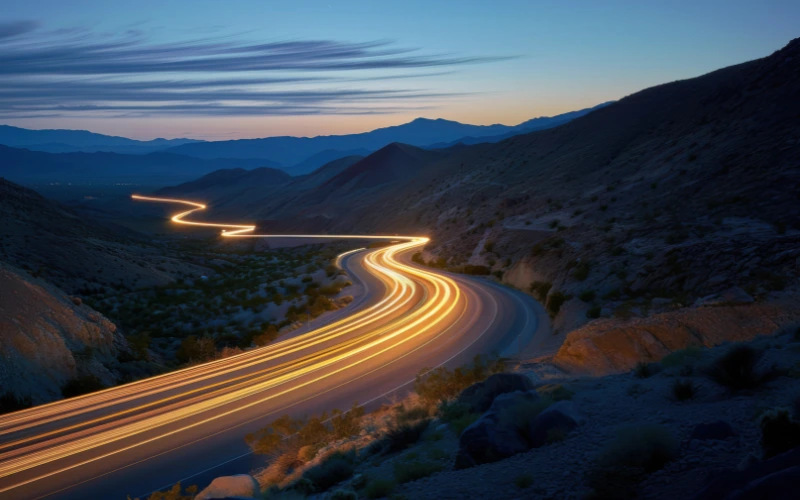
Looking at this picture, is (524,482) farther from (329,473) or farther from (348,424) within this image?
(348,424)

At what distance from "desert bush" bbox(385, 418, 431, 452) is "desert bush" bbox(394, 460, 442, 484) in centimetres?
163

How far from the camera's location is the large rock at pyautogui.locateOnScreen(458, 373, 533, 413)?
9.77 metres

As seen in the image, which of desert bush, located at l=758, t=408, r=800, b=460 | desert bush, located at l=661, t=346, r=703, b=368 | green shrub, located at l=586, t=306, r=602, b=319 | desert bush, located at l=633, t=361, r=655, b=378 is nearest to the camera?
desert bush, located at l=758, t=408, r=800, b=460

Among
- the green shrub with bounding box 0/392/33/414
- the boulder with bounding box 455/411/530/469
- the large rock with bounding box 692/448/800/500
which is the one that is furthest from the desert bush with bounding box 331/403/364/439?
the green shrub with bounding box 0/392/33/414

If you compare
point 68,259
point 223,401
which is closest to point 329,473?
point 223,401

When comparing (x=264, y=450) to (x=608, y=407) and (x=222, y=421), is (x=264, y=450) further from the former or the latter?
(x=608, y=407)

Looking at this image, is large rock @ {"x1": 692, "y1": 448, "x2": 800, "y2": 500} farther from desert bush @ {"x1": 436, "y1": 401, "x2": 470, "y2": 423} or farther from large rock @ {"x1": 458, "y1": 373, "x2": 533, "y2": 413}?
desert bush @ {"x1": 436, "y1": 401, "x2": 470, "y2": 423}

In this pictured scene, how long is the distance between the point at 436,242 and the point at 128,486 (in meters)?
43.1

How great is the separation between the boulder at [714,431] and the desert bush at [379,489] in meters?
3.42

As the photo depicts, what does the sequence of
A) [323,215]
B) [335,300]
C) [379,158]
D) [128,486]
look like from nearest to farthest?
[128,486] → [335,300] → [323,215] → [379,158]

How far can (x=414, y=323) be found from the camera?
76.9 ft

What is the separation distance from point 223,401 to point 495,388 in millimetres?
6934

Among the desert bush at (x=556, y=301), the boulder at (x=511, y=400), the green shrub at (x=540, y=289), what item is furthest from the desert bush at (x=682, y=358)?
the green shrub at (x=540, y=289)

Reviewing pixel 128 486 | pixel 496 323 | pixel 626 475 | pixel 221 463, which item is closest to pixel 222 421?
pixel 221 463
